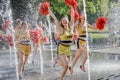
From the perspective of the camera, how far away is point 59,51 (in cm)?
993

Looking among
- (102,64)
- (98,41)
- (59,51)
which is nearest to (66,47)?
(59,51)

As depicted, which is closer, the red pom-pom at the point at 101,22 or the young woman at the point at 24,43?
the red pom-pom at the point at 101,22

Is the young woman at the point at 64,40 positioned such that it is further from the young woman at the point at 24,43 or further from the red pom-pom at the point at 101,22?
the young woman at the point at 24,43

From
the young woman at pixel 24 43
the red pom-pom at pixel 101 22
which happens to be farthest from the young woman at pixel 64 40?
the young woman at pixel 24 43

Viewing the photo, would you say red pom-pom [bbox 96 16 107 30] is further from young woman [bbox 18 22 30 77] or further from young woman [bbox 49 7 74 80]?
young woman [bbox 18 22 30 77]

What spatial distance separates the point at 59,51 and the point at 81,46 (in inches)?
78.2

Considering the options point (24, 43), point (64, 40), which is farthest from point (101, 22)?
point (24, 43)

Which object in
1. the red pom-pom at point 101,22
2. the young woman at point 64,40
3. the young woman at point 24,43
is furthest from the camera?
the young woman at point 24,43

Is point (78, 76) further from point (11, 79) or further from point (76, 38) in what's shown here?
point (11, 79)

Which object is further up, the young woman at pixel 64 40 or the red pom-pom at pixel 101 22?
the red pom-pom at pixel 101 22

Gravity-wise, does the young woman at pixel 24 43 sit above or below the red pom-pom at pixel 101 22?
below

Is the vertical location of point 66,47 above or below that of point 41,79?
above

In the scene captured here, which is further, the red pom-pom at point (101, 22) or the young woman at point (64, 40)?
the red pom-pom at point (101, 22)

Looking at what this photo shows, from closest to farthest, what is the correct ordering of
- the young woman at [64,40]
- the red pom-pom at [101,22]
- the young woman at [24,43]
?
1. the young woman at [64,40]
2. the red pom-pom at [101,22]
3. the young woman at [24,43]
